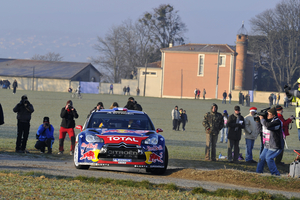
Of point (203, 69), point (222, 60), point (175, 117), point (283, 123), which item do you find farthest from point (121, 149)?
point (222, 60)

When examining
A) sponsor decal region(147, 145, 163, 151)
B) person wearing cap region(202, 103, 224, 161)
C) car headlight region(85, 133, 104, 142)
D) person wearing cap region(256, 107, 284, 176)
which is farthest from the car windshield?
person wearing cap region(202, 103, 224, 161)

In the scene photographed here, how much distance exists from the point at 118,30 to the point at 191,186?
3529 inches

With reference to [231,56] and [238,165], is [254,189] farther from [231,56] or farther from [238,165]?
[231,56]

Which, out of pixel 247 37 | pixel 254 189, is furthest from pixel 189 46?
pixel 254 189

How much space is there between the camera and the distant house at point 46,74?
84.3 metres

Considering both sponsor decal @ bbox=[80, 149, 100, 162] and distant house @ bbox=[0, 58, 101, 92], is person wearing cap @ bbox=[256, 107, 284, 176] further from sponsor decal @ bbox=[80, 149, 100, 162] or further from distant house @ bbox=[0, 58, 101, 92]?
distant house @ bbox=[0, 58, 101, 92]

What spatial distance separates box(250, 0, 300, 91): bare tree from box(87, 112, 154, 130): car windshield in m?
65.8

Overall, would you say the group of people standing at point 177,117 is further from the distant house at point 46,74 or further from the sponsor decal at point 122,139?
the distant house at point 46,74

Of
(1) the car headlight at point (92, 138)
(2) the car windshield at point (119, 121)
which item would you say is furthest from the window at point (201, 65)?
(1) the car headlight at point (92, 138)

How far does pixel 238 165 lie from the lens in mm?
12883

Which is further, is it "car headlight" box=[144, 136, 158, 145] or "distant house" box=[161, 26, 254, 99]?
"distant house" box=[161, 26, 254, 99]

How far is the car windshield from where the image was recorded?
10.3 m

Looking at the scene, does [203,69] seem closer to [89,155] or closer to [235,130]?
[235,130]

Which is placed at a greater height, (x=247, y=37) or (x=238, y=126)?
(x=247, y=37)
